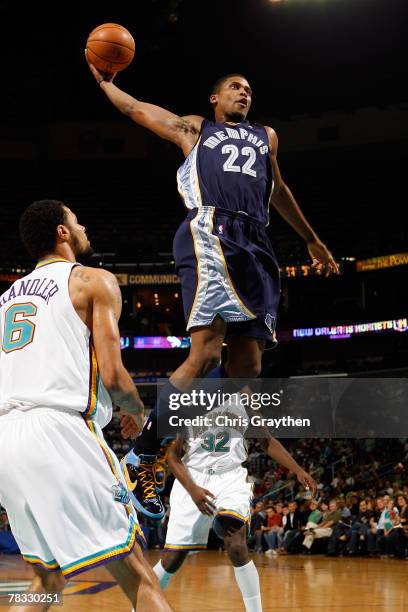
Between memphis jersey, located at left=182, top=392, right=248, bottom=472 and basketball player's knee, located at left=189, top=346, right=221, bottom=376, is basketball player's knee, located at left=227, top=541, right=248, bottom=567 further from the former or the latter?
basketball player's knee, located at left=189, top=346, right=221, bottom=376

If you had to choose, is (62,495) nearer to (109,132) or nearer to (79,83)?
(79,83)

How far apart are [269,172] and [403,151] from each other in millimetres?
25750

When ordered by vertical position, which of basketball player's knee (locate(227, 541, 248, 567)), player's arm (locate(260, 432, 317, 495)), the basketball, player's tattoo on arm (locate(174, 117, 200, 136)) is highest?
the basketball

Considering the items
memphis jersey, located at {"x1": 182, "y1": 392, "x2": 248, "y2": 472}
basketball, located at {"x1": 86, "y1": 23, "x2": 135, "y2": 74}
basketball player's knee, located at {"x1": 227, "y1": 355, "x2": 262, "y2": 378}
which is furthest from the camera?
memphis jersey, located at {"x1": 182, "y1": 392, "x2": 248, "y2": 472}

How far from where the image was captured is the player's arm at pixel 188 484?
515 cm

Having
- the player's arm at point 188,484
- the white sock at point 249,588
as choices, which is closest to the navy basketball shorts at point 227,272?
the player's arm at point 188,484

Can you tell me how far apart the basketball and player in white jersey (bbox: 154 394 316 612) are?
2.51 meters

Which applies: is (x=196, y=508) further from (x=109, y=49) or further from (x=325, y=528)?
(x=325, y=528)

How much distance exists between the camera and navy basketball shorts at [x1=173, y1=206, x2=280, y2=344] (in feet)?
14.8

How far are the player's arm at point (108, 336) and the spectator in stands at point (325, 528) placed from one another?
1182 centimetres

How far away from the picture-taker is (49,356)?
3.39 m

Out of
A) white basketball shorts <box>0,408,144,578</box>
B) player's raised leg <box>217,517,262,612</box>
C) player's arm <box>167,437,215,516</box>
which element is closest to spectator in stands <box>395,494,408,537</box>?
player's raised leg <box>217,517,262,612</box>

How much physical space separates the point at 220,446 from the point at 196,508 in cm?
53

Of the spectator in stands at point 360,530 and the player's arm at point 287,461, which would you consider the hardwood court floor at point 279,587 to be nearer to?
the spectator in stands at point 360,530
